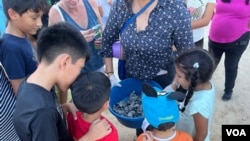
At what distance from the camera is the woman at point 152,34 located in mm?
1777

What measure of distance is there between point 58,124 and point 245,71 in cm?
307

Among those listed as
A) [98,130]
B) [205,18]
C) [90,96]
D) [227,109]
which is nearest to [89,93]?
[90,96]

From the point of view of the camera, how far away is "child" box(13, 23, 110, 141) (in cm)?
116

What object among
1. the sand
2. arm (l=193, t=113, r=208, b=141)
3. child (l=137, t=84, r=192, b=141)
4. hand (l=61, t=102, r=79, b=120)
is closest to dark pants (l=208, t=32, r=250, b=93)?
the sand

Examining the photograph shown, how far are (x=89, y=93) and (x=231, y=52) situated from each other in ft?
6.51

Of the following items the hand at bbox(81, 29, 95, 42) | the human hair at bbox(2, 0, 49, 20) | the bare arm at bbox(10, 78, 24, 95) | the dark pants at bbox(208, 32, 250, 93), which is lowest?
the dark pants at bbox(208, 32, 250, 93)

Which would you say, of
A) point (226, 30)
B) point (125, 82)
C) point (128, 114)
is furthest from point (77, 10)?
point (226, 30)

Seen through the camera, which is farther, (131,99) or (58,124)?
(131,99)

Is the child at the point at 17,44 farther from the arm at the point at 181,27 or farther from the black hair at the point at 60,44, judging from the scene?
the arm at the point at 181,27

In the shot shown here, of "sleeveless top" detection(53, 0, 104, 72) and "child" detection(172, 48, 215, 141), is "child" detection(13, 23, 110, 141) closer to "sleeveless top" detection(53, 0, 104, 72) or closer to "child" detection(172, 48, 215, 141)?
"child" detection(172, 48, 215, 141)

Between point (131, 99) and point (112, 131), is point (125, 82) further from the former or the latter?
point (112, 131)

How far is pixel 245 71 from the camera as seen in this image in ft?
12.3

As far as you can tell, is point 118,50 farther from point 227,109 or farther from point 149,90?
point 227,109

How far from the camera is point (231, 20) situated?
2754 mm
